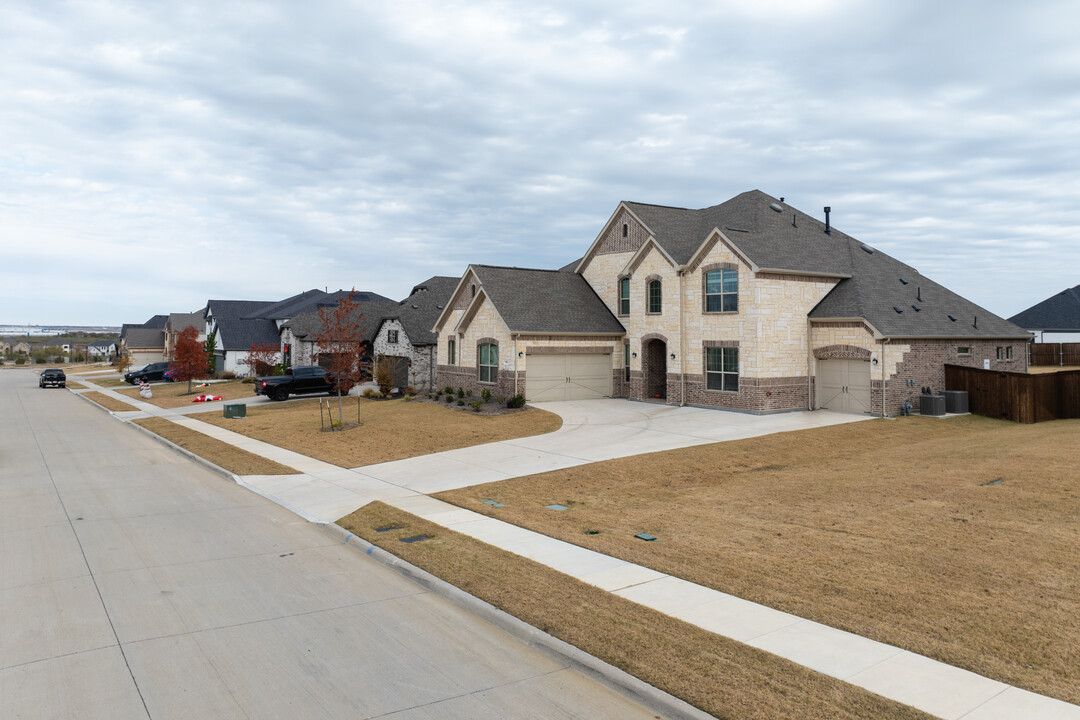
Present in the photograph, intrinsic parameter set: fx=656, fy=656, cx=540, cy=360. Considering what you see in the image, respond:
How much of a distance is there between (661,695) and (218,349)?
216 ft

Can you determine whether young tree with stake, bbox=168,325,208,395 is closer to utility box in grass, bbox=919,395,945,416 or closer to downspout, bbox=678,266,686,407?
downspout, bbox=678,266,686,407

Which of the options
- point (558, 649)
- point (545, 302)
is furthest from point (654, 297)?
point (558, 649)

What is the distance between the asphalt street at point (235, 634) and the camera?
229 inches

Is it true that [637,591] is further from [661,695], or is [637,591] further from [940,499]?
[940,499]

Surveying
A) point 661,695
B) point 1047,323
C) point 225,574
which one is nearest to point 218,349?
point 225,574

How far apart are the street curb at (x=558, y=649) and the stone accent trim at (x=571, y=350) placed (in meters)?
19.9

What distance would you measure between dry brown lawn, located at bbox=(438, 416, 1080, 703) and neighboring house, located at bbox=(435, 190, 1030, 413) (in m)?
6.74

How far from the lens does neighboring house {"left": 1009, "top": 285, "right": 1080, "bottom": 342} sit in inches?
2048

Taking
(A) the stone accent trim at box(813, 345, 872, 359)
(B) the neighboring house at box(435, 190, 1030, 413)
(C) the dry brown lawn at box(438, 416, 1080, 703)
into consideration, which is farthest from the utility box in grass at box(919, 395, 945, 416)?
(C) the dry brown lawn at box(438, 416, 1080, 703)

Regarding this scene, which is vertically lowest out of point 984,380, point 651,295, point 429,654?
point 429,654

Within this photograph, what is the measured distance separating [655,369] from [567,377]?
13.6 ft

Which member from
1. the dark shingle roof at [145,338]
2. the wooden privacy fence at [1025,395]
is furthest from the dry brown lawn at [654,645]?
the dark shingle roof at [145,338]

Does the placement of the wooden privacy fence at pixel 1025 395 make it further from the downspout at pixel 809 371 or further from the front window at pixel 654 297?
the front window at pixel 654 297

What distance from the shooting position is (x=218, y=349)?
6303 centimetres
